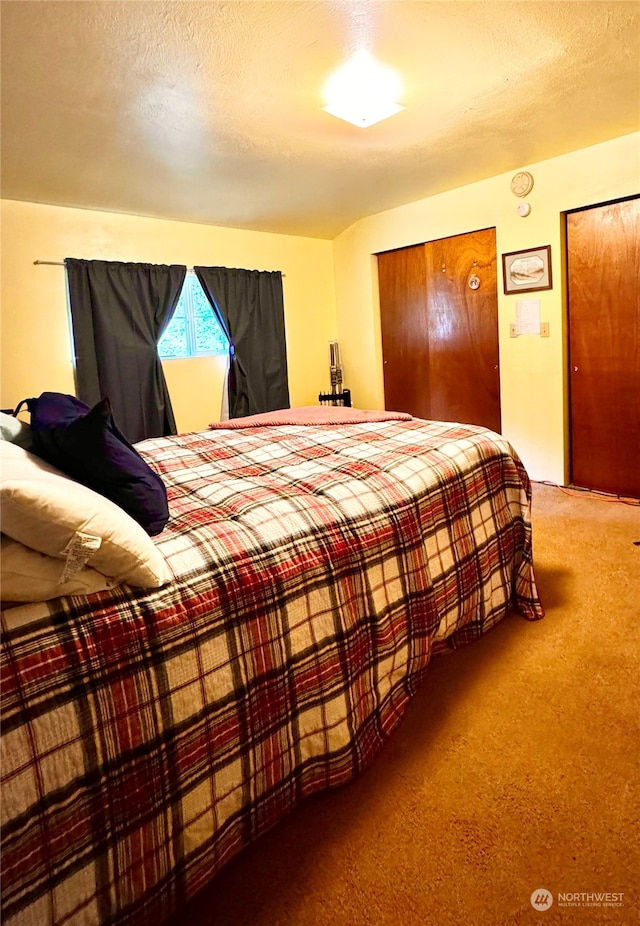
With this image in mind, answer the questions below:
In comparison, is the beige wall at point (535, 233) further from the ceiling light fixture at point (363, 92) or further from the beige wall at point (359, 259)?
the ceiling light fixture at point (363, 92)

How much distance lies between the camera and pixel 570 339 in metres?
3.92

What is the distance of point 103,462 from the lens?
1.26 meters

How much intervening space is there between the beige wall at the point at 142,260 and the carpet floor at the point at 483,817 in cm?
348

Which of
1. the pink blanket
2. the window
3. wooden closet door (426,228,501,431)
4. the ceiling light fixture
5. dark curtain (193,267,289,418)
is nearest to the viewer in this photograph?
the ceiling light fixture

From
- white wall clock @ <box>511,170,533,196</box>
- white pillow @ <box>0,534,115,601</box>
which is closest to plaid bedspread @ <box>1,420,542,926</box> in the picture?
white pillow @ <box>0,534,115,601</box>

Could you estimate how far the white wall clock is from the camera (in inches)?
152

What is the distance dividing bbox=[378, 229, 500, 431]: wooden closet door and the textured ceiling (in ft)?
2.13

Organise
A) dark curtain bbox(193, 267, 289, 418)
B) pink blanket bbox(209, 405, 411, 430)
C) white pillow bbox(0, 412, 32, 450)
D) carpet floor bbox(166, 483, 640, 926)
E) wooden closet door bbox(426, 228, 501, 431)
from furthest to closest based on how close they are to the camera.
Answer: dark curtain bbox(193, 267, 289, 418)
wooden closet door bbox(426, 228, 501, 431)
pink blanket bbox(209, 405, 411, 430)
white pillow bbox(0, 412, 32, 450)
carpet floor bbox(166, 483, 640, 926)

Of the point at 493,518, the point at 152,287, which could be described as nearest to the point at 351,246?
the point at 152,287

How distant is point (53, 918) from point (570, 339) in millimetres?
4073

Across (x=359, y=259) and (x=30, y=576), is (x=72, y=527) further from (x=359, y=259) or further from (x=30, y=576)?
(x=359, y=259)

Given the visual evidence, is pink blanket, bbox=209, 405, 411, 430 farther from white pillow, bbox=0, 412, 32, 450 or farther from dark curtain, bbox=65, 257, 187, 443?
dark curtain, bbox=65, 257, 187, 443

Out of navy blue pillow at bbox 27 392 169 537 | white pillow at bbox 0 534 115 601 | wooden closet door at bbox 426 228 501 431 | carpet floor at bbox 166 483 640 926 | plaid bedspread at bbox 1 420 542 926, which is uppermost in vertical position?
wooden closet door at bbox 426 228 501 431

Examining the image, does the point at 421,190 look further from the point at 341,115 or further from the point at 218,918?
the point at 218,918
